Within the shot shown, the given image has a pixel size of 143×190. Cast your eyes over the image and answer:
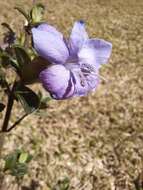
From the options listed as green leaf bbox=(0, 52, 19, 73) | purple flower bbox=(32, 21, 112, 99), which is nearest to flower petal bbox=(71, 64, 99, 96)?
purple flower bbox=(32, 21, 112, 99)

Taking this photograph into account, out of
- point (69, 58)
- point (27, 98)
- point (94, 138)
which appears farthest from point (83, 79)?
point (94, 138)

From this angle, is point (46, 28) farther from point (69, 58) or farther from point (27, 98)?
point (27, 98)

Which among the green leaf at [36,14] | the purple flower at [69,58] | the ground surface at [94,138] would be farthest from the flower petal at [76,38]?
the ground surface at [94,138]

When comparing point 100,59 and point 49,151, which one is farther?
point 49,151

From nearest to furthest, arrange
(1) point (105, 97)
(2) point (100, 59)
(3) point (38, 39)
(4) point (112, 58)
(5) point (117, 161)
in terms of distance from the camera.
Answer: (3) point (38, 39), (2) point (100, 59), (5) point (117, 161), (1) point (105, 97), (4) point (112, 58)

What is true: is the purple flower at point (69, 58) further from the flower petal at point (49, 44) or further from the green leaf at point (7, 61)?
the green leaf at point (7, 61)

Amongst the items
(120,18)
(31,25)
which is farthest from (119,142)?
(120,18)

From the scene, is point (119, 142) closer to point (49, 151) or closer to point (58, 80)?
point (49, 151)

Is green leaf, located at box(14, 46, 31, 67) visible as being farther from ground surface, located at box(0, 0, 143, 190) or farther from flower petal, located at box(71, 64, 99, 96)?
ground surface, located at box(0, 0, 143, 190)
